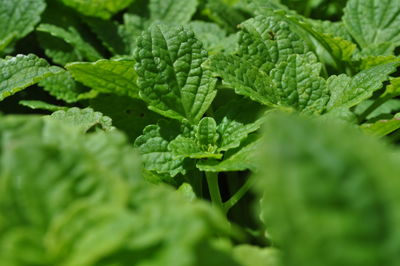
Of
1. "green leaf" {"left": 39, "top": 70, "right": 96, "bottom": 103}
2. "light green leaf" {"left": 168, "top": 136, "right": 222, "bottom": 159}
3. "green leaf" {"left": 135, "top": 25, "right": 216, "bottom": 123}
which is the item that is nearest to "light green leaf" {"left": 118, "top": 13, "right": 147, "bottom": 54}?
"green leaf" {"left": 39, "top": 70, "right": 96, "bottom": 103}

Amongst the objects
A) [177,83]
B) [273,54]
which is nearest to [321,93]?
[273,54]

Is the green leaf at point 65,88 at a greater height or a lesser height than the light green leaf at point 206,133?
lesser

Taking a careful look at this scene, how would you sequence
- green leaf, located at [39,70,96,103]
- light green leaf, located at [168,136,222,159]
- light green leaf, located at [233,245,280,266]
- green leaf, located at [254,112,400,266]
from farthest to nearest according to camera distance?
green leaf, located at [39,70,96,103]
light green leaf, located at [168,136,222,159]
light green leaf, located at [233,245,280,266]
green leaf, located at [254,112,400,266]

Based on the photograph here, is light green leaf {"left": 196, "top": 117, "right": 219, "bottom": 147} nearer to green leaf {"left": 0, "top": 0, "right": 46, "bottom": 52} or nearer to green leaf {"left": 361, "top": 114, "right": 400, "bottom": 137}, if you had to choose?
green leaf {"left": 361, "top": 114, "right": 400, "bottom": 137}

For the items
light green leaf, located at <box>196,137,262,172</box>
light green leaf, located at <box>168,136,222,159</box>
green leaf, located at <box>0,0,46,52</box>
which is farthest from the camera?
green leaf, located at <box>0,0,46,52</box>

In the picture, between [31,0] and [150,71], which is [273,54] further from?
[31,0]

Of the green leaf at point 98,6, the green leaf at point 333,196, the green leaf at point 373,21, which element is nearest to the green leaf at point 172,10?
the green leaf at point 98,6

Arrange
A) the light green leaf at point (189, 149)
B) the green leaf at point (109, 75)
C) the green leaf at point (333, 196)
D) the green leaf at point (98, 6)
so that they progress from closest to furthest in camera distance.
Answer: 1. the green leaf at point (333, 196)
2. the light green leaf at point (189, 149)
3. the green leaf at point (109, 75)
4. the green leaf at point (98, 6)

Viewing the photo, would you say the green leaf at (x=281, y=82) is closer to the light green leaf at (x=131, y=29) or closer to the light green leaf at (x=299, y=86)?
the light green leaf at (x=299, y=86)
